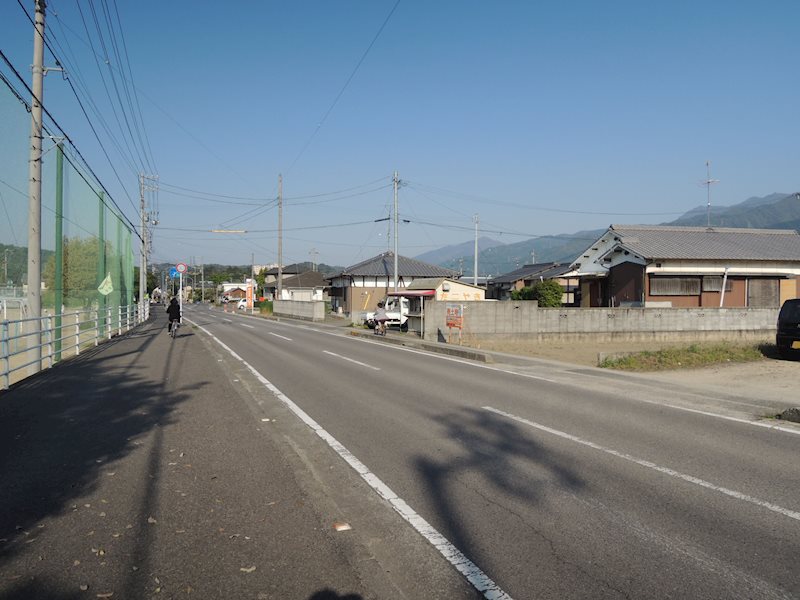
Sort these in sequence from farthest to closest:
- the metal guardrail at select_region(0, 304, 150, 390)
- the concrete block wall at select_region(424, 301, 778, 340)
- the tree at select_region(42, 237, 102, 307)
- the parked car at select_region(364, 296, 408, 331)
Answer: the parked car at select_region(364, 296, 408, 331)
the concrete block wall at select_region(424, 301, 778, 340)
the tree at select_region(42, 237, 102, 307)
the metal guardrail at select_region(0, 304, 150, 390)

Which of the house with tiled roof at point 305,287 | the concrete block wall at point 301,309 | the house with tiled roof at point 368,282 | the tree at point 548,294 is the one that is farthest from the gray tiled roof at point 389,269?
the house with tiled roof at point 305,287

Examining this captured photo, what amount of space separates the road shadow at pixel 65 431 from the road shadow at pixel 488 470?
98.0 inches

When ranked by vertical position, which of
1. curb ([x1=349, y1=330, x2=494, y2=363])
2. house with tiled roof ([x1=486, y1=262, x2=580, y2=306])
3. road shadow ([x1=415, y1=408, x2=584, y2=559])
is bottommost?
curb ([x1=349, y1=330, x2=494, y2=363])

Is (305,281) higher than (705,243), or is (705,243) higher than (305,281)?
(705,243)

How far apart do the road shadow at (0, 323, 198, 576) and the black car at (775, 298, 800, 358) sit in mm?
16402

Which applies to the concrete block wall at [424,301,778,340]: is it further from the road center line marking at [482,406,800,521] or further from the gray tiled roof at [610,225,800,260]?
the road center line marking at [482,406,800,521]

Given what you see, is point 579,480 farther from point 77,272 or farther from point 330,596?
point 77,272

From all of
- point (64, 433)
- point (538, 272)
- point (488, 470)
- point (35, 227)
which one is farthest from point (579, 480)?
point (538, 272)

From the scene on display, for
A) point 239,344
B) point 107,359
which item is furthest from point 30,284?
point 239,344

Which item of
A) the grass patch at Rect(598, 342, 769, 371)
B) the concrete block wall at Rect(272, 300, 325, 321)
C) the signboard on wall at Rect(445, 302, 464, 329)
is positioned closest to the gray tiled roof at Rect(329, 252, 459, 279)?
the concrete block wall at Rect(272, 300, 325, 321)

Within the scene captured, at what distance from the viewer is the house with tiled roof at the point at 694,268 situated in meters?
30.6

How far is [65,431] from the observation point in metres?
7.40

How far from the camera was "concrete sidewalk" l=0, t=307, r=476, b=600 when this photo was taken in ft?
11.6

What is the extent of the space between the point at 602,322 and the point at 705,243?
37.2 ft
